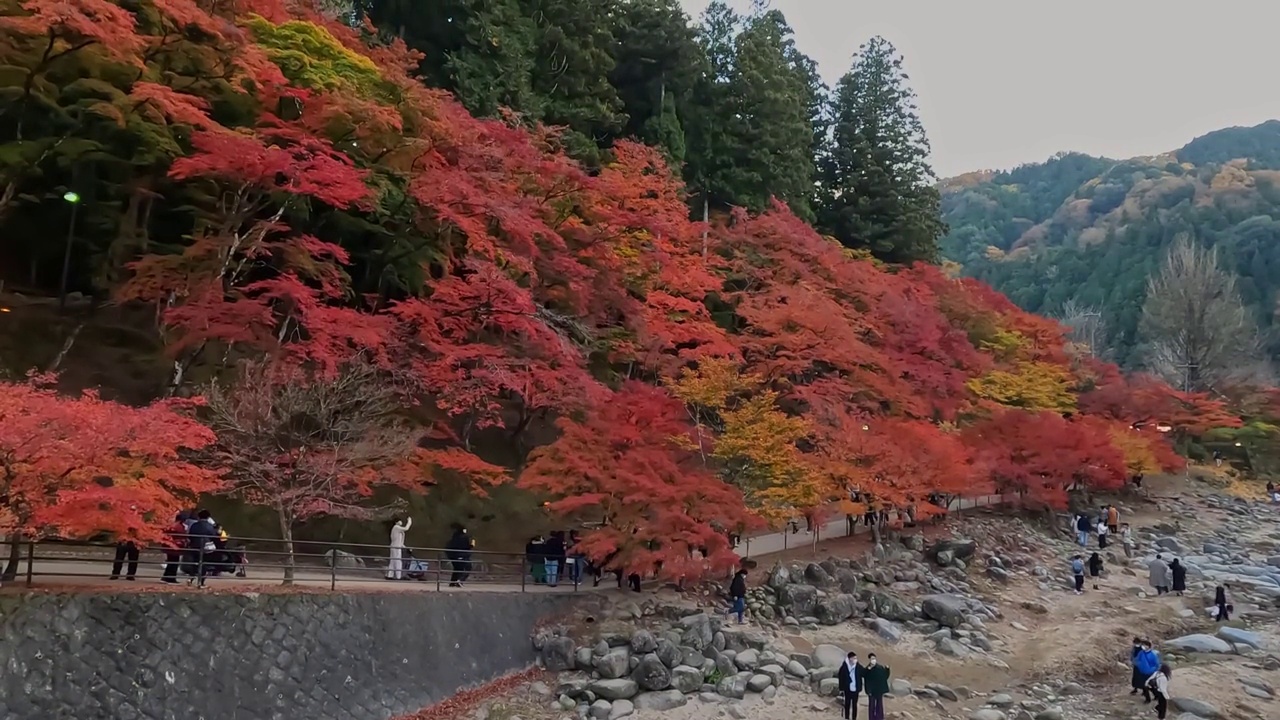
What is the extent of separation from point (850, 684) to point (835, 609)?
5.45 m

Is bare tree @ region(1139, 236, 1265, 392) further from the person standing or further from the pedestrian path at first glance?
the pedestrian path

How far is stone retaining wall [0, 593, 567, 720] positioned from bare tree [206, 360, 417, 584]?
134 cm

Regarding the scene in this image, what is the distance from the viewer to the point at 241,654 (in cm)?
1048

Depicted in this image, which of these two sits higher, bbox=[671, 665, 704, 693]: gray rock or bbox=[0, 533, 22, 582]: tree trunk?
bbox=[0, 533, 22, 582]: tree trunk

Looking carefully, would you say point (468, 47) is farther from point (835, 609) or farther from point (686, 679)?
point (686, 679)

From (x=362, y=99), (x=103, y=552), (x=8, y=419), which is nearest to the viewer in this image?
(x=8, y=419)

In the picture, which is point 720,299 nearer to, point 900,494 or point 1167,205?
point 900,494

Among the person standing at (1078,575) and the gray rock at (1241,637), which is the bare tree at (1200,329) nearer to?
the person standing at (1078,575)

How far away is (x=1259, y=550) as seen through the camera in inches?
1246

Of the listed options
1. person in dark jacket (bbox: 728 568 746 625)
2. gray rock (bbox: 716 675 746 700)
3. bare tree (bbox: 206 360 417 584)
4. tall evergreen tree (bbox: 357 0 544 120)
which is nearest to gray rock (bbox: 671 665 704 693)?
gray rock (bbox: 716 675 746 700)

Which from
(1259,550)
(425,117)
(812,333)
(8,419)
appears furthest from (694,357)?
(1259,550)

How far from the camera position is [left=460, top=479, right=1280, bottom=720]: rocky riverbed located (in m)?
13.9

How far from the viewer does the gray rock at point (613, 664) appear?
14.0 m

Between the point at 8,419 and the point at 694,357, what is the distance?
1611cm
